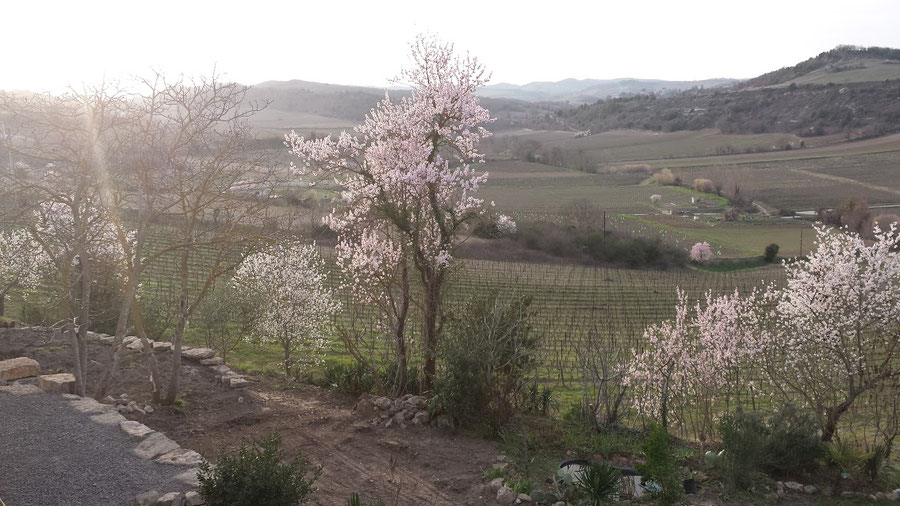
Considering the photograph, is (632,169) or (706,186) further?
(632,169)

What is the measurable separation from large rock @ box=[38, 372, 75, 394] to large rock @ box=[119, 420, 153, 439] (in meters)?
1.97

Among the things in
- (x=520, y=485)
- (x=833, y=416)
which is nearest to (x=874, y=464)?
(x=833, y=416)

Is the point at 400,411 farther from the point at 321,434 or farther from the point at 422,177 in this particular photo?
the point at 422,177

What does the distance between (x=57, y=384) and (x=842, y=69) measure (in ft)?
484

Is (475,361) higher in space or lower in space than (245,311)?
higher

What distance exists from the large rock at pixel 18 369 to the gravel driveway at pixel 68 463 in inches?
54.2

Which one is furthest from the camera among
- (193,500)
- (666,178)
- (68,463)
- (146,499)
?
(666,178)

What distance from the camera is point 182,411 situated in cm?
1051

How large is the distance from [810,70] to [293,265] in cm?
14792

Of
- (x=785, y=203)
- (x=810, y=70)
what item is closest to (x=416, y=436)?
(x=785, y=203)

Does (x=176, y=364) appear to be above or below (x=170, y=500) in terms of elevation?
above

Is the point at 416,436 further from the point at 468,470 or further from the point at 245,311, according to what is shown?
the point at 245,311

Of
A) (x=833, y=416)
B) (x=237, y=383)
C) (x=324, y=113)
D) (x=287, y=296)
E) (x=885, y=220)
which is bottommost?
(x=885, y=220)

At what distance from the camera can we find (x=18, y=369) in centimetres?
1085
